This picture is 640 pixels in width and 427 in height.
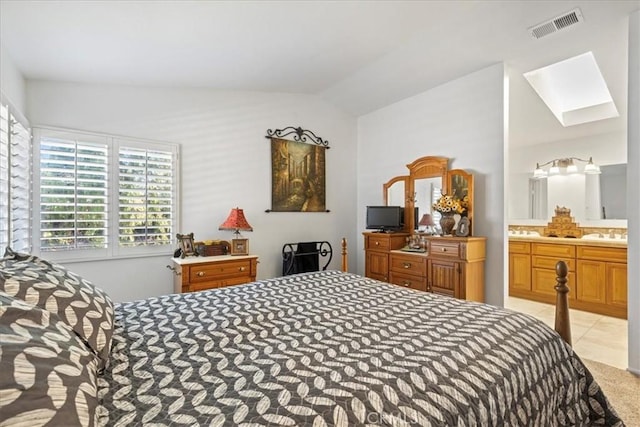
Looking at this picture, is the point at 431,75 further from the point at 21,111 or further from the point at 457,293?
the point at 21,111

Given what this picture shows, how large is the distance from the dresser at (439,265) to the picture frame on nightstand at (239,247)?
1770mm

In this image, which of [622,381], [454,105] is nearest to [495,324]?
[622,381]

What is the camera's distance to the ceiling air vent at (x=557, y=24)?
2522 millimetres

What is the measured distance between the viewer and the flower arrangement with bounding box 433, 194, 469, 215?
3.54 metres

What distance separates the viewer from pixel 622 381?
7.84 feet

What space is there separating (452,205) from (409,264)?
873mm

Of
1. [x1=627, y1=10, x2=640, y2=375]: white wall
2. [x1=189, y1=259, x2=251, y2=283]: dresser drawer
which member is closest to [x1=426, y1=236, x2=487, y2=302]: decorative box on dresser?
[x1=627, y1=10, x2=640, y2=375]: white wall

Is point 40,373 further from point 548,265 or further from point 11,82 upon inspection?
point 548,265

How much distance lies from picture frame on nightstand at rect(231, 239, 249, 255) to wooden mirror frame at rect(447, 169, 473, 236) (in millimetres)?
2509

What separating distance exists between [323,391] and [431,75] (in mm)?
3790

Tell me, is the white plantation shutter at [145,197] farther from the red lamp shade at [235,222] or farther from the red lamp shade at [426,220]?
the red lamp shade at [426,220]

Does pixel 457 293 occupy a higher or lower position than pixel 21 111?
lower

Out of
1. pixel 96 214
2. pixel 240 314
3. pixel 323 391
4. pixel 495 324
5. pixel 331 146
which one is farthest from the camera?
pixel 331 146

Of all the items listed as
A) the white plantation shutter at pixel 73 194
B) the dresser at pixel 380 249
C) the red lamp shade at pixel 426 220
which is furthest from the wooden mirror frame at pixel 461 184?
the white plantation shutter at pixel 73 194
